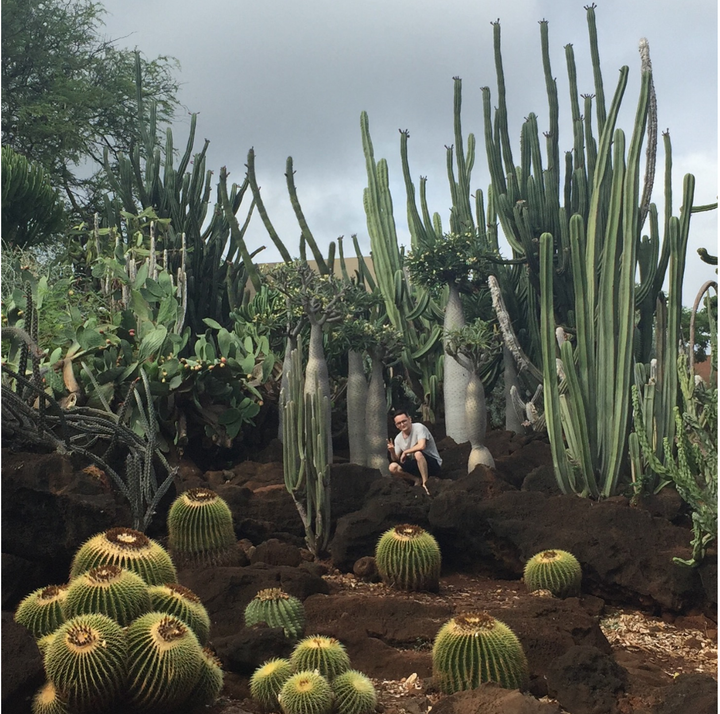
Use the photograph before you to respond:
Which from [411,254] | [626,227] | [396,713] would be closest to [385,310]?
[411,254]

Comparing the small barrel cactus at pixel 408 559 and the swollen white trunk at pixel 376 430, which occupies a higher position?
the swollen white trunk at pixel 376 430

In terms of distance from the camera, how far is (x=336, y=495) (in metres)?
6.77

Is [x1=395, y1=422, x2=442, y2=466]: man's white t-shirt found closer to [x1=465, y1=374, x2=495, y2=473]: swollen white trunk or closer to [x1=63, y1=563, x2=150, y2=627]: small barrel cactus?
[x1=465, y1=374, x2=495, y2=473]: swollen white trunk

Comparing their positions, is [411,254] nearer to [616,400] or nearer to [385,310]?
[385,310]

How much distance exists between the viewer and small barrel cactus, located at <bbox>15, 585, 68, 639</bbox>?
10.4 feet

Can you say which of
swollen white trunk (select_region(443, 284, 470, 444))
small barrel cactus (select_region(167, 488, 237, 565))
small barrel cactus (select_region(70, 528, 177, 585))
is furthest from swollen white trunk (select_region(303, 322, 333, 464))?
small barrel cactus (select_region(70, 528, 177, 585))

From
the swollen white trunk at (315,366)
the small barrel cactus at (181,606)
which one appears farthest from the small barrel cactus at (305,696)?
the swollen white trunk at (315,366)

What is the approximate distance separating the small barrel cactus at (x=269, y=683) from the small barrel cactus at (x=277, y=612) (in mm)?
655

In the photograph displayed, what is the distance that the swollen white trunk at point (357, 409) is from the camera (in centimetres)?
830

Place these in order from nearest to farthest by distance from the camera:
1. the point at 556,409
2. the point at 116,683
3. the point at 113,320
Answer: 1. the point at 116,683
2. the point at 556,409
3. the point at 113,320

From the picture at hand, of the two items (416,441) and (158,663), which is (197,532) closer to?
(158,663)

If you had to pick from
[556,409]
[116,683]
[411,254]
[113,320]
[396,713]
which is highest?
[411,254]

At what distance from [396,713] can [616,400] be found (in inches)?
141

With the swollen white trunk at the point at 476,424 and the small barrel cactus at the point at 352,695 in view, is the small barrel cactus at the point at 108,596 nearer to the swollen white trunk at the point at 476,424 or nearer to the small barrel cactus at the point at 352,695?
the small barrel cactus at the point at 352,695
